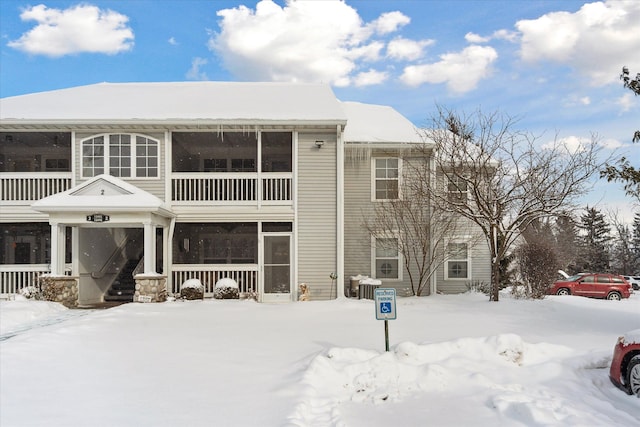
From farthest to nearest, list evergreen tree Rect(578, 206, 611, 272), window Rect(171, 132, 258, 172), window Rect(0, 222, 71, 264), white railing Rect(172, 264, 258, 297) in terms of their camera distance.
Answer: evergreen tree Rect(578, 206, 611, 272), window Rect(0, 222, 71, 264), window Rect(171, 132, 258, 172), white railing Rect(172, 264, 258, 297)

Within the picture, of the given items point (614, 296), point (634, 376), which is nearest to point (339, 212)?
point (634, 376)

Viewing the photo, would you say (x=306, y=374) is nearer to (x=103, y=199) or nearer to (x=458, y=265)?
(x=103, y=199)

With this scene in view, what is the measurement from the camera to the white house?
13.1 metres

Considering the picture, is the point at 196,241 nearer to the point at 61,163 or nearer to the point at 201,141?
the point at 201,141

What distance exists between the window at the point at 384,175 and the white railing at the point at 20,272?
9.98 meters

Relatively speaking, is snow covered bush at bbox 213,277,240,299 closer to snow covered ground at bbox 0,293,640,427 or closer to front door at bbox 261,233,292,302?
front door at bbox 261,233,292,302

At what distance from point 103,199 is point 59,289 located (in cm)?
268

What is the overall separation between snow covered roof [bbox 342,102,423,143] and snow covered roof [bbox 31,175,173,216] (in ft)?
22.3

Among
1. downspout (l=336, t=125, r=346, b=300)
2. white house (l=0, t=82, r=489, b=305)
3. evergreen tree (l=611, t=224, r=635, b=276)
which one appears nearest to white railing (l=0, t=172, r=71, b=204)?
white house (l=0, t=82, r=489, b=305)

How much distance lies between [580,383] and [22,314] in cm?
1105

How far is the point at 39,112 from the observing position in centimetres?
1405

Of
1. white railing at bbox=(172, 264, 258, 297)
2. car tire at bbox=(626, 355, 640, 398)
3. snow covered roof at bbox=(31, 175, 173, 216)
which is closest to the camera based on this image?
car tire at bbox=(626, 355, 640, 398)

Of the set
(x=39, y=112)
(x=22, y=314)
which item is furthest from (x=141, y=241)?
(x=22, y=314)

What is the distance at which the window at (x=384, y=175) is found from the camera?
1606 centimetres
